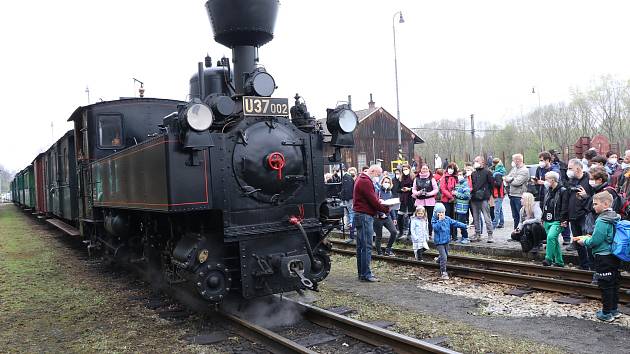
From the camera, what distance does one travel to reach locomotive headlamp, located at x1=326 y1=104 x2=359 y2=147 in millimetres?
6525

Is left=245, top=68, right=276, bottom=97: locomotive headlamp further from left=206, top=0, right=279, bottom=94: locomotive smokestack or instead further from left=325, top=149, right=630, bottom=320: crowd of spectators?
left=325, top=149, right=630, bottom=320: crowd of spectators

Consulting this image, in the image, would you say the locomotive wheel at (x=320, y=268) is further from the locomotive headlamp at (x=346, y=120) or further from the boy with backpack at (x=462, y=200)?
the boy with backpack at (x=462, y=200)

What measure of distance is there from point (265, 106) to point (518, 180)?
6.59 meters

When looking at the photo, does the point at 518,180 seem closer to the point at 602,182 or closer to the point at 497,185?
the point at 497,185

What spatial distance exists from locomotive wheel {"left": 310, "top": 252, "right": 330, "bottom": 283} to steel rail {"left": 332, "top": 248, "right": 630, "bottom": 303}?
257cm

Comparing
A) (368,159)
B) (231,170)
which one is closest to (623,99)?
(368,159)

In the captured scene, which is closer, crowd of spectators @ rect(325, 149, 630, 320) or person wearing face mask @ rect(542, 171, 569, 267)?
crowd of spectators @ rect(325, 149, 630, 320)

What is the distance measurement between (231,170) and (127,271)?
15.9 feet

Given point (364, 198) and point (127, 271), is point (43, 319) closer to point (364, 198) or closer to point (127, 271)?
point (127, 271)

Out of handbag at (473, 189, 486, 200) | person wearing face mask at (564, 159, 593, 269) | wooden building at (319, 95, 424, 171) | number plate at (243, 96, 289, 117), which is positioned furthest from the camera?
wooden building at (319, 95, 424, 171)

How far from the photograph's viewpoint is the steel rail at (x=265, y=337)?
15.4ft


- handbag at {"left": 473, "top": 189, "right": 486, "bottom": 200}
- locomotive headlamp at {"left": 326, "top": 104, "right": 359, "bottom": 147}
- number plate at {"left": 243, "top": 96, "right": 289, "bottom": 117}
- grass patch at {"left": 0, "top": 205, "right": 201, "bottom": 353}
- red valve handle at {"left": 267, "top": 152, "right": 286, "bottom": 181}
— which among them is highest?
number plate at {"left": 243, "top": 96, "right": 289, "bottom": 117}

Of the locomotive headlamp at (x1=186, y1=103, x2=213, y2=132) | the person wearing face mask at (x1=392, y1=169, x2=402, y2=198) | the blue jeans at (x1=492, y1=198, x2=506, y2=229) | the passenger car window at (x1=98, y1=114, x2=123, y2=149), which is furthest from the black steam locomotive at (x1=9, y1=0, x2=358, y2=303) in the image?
the blue jeans at (x1=492, y1=198, x2=506, y2=229)

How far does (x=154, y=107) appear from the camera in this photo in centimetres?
888
